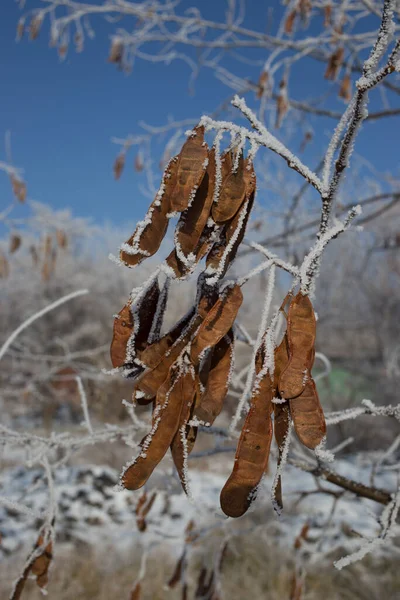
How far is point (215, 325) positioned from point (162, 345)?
0.11m

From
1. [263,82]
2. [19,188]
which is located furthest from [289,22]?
[19,188]

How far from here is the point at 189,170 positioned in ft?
2.29

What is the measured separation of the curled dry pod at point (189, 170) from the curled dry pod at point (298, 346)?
219 millimetres

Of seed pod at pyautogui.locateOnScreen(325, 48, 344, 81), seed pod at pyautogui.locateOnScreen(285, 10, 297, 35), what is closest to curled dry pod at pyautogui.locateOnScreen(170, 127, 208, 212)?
seed pod at pyautogui.locateOnScreen(325, 48, 344, 81)

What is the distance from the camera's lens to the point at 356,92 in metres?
0.70

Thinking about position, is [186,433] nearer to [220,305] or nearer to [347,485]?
[220,305]

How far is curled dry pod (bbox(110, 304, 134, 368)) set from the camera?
79cm

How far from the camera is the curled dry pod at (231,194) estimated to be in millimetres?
716

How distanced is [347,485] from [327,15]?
2.52 m

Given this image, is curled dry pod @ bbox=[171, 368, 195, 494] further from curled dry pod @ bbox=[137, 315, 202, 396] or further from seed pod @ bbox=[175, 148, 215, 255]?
seed pod @ bbox=[175, 148, 215, 255]

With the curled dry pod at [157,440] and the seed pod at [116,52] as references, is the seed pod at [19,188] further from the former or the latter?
the curled dry pod at [157,440]

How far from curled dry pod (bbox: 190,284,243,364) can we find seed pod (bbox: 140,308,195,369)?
67 mm

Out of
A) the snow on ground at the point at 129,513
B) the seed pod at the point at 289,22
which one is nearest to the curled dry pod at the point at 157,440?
the seed pod at the point at 289,22

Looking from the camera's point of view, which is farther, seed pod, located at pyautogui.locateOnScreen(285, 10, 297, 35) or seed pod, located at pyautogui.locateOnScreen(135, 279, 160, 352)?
seed pod, located at pyautogui.locateOnScreen(285, 10, 297, 35)
